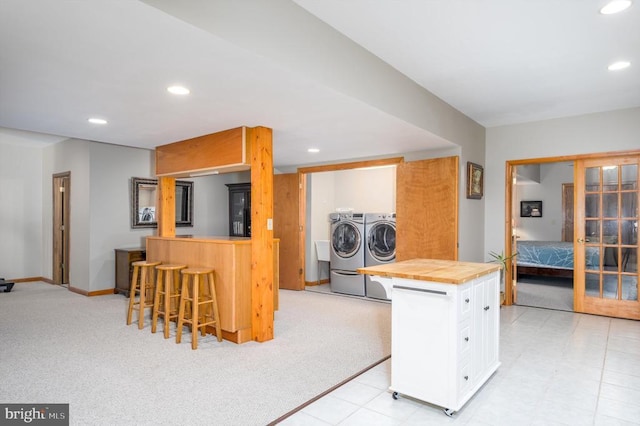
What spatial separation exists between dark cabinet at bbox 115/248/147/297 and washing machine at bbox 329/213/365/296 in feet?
9.50

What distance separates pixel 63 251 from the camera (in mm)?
6602

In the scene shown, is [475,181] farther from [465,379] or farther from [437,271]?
[465,379]

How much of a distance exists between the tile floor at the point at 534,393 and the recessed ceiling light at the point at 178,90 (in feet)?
7.46

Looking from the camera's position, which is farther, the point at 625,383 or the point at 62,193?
the point at 62,193

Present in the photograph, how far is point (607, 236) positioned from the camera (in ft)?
15.4

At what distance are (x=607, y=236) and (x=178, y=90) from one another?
5.00 metres

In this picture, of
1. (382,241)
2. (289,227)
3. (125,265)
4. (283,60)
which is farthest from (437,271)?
(125,265)

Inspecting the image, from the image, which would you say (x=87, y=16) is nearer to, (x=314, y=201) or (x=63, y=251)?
(x=314, y=201)

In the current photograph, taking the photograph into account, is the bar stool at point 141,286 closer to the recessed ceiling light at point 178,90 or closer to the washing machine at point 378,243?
the recessed ceiling light at point 178,90

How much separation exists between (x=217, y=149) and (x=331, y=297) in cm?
289

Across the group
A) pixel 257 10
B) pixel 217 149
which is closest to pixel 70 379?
pixel 217 149

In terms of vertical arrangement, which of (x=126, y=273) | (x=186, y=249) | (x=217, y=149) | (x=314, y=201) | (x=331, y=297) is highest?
(x=217, y=149)

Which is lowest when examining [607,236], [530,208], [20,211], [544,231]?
[544,231]

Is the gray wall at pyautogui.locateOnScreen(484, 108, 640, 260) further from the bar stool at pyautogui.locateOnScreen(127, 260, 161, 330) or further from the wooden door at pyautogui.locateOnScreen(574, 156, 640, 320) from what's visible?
the bar stool at pyautogui.locateOnScreen(127, 260, 161, 330)
